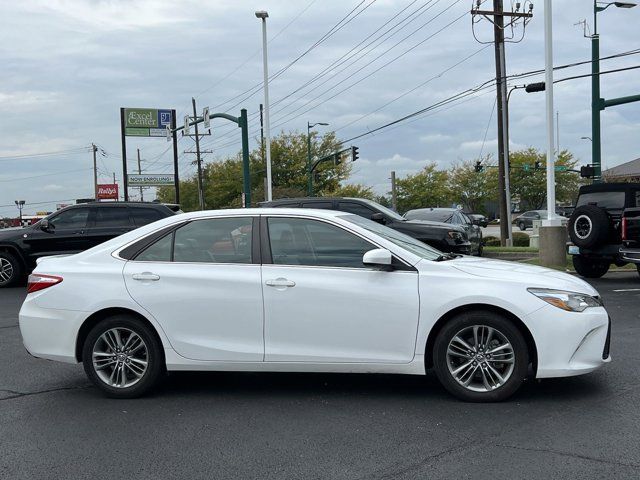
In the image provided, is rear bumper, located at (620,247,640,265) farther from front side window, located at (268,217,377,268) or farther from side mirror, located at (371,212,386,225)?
front side window, located at (268,217,377,268)

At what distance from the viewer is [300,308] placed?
16.9 ft

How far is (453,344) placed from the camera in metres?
5.02

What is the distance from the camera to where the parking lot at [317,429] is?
396cm

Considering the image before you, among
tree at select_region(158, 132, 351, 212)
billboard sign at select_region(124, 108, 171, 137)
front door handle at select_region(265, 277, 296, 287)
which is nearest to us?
front door handle at select_region(265, 277, 296, 287)

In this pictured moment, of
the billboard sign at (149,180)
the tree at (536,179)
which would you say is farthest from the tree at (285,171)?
the tree at (536,179)

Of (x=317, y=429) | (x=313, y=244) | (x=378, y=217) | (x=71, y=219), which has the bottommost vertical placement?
(x=317, y=429)

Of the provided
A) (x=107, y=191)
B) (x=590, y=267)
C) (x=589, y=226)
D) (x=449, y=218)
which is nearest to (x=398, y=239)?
(x=589, y=226)

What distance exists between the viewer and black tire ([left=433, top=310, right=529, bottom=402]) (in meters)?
4.91

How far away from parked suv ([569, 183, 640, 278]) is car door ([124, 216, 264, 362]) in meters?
8.74

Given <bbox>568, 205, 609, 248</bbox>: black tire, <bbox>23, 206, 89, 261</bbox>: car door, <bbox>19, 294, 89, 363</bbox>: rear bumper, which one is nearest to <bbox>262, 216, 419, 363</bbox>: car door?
<bbox>19, 294, 89, 363</bbox>: rear bumper

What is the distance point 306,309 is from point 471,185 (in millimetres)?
64722

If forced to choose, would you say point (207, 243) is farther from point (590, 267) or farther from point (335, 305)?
point (590, 267)

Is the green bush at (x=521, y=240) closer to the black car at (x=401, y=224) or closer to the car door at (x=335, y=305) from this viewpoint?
the black car at (x=401, y=224)

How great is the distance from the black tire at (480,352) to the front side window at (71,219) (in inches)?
438
